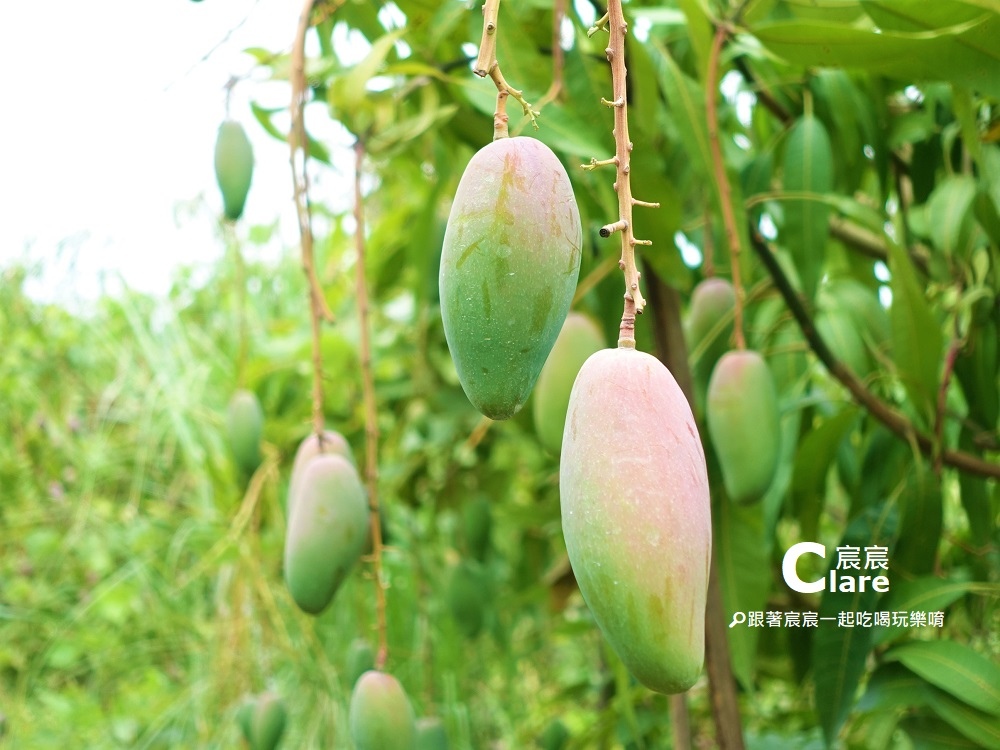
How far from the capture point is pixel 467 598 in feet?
3.30

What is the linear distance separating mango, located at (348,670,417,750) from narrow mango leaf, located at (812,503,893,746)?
0.99 feet

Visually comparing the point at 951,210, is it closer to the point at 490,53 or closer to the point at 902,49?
the point at 902,49

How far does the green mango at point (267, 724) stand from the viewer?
750 mm

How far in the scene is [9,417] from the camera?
1.73 metres

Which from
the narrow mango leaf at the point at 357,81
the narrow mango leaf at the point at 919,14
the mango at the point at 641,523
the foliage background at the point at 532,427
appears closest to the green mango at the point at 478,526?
the foliage background at the point at 532,427

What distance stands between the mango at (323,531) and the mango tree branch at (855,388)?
0.34 metres

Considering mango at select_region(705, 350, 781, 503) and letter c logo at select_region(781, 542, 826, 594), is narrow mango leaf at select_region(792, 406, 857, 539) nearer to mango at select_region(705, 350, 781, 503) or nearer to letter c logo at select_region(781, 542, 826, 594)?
letter c logo at select_region(781, 542, 826, 594)

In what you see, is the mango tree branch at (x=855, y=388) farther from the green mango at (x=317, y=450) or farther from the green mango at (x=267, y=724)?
the green mango at (x=267, y=724)

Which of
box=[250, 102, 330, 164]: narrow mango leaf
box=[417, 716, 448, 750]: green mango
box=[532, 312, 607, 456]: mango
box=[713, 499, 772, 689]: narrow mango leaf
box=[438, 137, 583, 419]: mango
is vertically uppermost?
box=[438, 137, 583, 419]: mango

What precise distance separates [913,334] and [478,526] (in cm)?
49

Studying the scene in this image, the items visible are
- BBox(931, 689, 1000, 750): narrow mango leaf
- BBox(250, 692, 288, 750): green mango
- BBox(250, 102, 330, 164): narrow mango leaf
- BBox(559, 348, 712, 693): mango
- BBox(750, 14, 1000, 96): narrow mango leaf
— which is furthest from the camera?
BBox(250, 102, 330, 164): narrow mango leaf

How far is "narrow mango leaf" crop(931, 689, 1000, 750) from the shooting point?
0.64 metres

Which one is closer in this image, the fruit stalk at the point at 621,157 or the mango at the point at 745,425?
the fruit stalk at the point at 621,157

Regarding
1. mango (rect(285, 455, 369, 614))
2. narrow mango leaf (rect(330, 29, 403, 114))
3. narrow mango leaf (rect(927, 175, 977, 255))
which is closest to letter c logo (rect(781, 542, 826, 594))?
narrow mango leaf (rect(927, 175, 977, 255))
